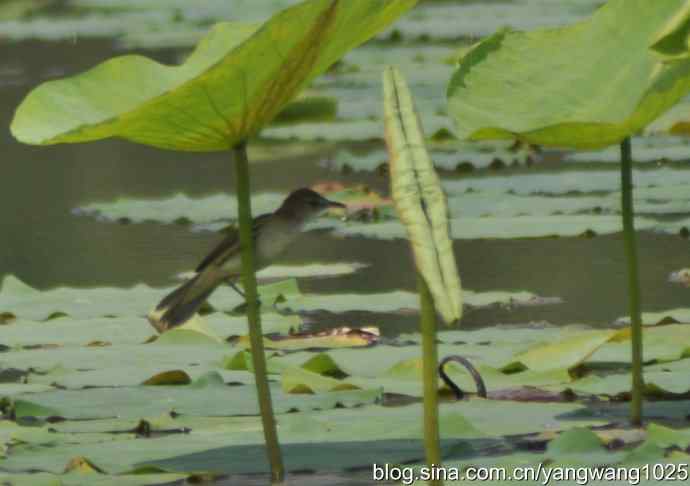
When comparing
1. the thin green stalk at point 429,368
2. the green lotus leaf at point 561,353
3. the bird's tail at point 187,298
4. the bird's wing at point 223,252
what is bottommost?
the thin green stalk at point 429,368

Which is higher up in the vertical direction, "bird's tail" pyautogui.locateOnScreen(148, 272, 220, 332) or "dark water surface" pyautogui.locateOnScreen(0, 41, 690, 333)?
"dark water surface" pyautogui.locateOnScreen(0, 41, 690, 333)

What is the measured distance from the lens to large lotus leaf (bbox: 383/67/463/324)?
1.70 metres

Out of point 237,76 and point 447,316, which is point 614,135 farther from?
point 447,316

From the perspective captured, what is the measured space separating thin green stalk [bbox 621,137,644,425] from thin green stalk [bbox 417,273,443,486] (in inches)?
24.0

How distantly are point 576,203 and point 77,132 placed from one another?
103 inches

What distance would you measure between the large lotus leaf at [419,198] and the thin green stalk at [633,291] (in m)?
0.76

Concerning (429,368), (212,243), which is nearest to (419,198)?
(429,368)

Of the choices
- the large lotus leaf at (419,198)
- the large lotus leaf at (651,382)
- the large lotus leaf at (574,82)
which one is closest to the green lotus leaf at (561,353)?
the large lotus leaf at (651,382)

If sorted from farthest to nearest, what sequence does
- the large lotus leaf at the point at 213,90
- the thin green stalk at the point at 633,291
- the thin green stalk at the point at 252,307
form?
the thin green stalk at the point at 633,291 → the thin green stalk at the point at 252,307 → the large lotus leaf at the point at 213,90

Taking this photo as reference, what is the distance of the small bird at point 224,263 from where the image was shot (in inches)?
121

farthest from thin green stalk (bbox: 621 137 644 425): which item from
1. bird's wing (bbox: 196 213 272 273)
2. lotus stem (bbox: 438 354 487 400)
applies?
bird's wing (bbox: 196 213 272 273)

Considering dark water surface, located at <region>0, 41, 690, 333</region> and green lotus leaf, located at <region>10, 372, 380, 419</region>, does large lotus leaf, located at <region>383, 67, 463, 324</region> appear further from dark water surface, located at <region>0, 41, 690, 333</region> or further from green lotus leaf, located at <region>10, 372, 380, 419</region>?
dark water surface, located at <region>0, 41, 690, 333</region>

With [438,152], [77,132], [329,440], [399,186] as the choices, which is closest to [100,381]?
[329,440]

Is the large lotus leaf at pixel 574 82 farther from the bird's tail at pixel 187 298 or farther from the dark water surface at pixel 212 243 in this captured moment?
the dark water surface at pixel 212 243
